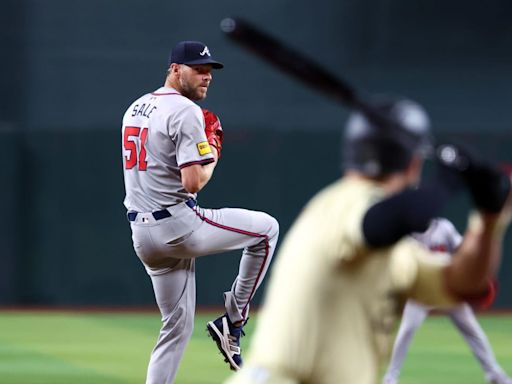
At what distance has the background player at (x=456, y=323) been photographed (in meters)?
9.30

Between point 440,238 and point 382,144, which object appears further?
point 440,238

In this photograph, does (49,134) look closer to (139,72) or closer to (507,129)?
(139,72)

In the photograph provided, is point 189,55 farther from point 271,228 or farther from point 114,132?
point 114,132

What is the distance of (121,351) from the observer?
1178cm

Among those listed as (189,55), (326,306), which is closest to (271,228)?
(189,55)

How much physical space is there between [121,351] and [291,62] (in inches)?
315

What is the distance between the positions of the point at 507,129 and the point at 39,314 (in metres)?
6.79

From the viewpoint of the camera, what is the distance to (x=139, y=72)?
16.1 m

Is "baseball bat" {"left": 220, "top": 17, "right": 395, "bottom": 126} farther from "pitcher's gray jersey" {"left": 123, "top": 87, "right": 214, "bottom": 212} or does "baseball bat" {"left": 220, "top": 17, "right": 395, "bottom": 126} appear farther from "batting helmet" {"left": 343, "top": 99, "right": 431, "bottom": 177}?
"pitcher's gray jersey" {"left": 123, "top": 87, "right": 214, "bottom": 212}

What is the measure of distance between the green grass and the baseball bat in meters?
5.78

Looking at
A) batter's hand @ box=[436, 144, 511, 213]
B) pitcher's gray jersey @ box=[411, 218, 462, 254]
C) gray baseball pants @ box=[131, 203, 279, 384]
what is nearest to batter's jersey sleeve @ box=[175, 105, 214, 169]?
gray baseball pants @ box=[131, 203, 279, 384]

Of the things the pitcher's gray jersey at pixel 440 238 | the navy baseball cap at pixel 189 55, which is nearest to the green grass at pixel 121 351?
the pitcher's gray jersey at pixel 440 238

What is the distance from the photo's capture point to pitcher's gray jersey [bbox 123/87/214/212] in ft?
24.6

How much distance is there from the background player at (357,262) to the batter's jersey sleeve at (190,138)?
11.2ft
